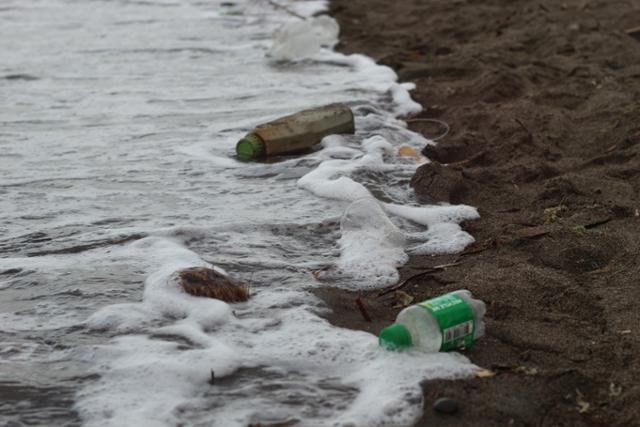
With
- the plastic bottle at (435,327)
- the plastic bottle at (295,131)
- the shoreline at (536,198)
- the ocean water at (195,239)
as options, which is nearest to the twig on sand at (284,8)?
the shoreline at (536,198)

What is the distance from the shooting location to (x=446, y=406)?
255 cm

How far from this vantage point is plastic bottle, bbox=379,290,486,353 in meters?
2.82

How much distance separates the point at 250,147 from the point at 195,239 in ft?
4.37

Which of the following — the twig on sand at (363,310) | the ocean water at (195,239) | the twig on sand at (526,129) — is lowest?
the ocean water at (195,239)

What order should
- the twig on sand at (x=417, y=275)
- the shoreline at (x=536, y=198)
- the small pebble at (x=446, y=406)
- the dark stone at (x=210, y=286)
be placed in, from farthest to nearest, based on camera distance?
1. the twig on sand at (x=417, y=275)
2. the dark stone at (x=210, y=286)
3. the shoreline at (x=536, y=198)
4. the small pebble at (x=446, y=406)

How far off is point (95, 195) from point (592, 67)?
363 centimetres

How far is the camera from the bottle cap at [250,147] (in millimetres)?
5117

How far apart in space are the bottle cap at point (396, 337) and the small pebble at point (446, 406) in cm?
32

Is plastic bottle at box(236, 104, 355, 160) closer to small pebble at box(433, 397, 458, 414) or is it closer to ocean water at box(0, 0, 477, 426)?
ocean water at box(0, 0, 477, 426)

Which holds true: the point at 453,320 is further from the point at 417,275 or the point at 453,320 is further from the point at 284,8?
the point at 284,8

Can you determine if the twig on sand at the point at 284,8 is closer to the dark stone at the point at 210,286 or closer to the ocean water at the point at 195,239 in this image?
the ocean water at the point at 195,239

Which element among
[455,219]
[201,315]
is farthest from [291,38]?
[201,315]

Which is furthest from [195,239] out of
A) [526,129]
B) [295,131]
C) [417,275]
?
[526,129]

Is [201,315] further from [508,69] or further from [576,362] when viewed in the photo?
[508,69]
